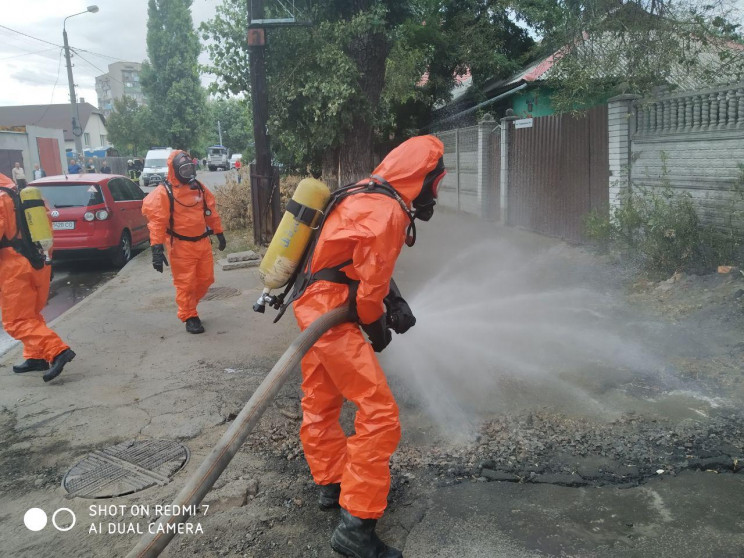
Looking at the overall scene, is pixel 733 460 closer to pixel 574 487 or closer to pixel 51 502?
pixel 574 487

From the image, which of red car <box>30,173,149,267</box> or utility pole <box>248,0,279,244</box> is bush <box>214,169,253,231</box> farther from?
red car <box>30,173,149,267</box>

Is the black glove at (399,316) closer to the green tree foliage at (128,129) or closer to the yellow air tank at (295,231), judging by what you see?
the yellow air tank at (295,231)

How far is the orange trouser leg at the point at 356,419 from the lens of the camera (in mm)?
2652

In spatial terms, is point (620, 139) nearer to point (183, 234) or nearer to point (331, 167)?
point (331, 167)

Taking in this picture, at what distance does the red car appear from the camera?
9.78 m

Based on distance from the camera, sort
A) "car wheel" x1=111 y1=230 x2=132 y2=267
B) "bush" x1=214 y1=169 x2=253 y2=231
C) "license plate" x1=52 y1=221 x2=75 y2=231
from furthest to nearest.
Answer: "bush" x1=214 y1=169 x2=253 y2=231 → "car wheel" x1=111 y1=230 x2=132 y2=267 → "license plate" x1=52 y1=221 x2=75 y2=231

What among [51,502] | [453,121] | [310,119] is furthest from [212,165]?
[51,502]

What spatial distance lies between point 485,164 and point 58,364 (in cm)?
965

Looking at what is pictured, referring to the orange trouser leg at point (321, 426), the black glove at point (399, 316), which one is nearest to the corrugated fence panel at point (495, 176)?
the black glove at point (399, 316)

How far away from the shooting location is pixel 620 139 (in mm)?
7859

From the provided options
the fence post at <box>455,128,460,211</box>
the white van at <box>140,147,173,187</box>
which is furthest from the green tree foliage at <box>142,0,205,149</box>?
the fence post at <box>455,128,460,211</box>

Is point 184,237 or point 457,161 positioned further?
point 457,161

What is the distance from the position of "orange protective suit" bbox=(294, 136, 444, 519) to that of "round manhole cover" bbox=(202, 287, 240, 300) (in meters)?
5.04

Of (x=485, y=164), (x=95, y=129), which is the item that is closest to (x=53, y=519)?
(x=485, y=164)
